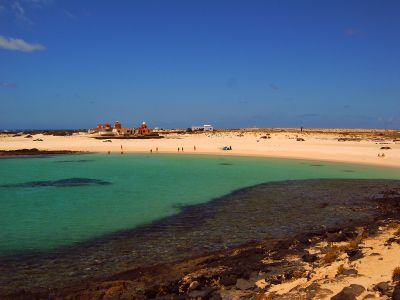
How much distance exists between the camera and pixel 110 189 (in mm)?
24312

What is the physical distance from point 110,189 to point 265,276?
56.4 feet

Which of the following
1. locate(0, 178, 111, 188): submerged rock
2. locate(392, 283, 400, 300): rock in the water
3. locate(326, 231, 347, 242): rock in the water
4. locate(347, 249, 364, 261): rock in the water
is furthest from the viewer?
locate(0, 178, 111, 188): submerged rock

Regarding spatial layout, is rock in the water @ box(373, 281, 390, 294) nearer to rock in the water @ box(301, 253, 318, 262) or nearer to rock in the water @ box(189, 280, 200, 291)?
rock in the water @ box(301, 253, 318, 262)

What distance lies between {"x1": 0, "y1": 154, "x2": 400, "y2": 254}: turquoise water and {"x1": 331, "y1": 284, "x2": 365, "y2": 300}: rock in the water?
8806 mm

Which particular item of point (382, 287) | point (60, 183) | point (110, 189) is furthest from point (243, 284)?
point (60, 183)

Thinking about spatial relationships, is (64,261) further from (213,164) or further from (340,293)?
(213,164)

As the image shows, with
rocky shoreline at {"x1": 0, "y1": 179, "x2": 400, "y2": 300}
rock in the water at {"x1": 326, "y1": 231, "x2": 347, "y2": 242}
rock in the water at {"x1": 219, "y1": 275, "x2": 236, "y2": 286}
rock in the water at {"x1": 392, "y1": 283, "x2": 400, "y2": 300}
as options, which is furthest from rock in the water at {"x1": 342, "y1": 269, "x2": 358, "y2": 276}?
rock in the water at {"x1": 326, "y1": 231, "x2": 347, "y2": 242}

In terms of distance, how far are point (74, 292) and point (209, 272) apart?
122 inches

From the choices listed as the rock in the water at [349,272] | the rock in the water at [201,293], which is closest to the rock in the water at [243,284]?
the rock in the water at [201,293]

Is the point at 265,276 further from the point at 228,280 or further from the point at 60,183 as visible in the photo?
the point at 60,183

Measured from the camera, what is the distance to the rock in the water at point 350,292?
21.5 ft

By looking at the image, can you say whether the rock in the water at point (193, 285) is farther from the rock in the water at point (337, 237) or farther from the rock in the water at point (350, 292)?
the rock in the water at point (337, 237)

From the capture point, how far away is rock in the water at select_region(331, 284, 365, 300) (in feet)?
21.5

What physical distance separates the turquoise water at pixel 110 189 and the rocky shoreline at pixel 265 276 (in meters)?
4.01
